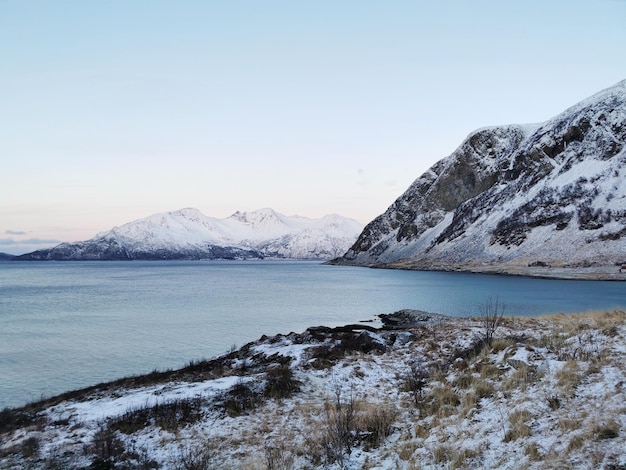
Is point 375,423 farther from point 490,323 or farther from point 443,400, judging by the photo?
point 490,323

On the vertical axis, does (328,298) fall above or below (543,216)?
below

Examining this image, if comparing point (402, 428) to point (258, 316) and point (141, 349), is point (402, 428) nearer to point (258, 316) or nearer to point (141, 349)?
point (141, 349)

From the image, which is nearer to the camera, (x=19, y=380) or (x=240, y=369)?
(x=240, y=369)

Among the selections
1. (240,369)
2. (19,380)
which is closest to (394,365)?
(240,369)

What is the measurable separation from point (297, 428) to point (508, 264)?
118216 millimetres

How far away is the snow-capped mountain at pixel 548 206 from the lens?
110125 millimetres

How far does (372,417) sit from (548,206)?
138 m

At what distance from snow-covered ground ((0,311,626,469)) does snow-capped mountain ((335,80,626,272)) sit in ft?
327

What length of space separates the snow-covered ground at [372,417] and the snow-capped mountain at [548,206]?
9978 centimetres

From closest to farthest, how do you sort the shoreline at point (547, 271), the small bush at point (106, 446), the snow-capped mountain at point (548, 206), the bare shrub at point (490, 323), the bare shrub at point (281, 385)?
the small bush at point (106, 446) → the bare shrub at point (281, 385) → the bare shrub at point (490, 323) → the shoreline at point (547, 271) → the snow-capped mountain at point (548, 206)

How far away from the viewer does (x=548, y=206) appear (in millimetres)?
130000

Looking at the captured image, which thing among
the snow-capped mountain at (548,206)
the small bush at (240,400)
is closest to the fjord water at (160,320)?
the small bush at (240,400)

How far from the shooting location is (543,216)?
128 m

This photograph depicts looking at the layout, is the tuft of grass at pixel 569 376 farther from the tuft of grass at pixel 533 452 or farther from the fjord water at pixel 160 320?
the fjord water at pixel 160 320
